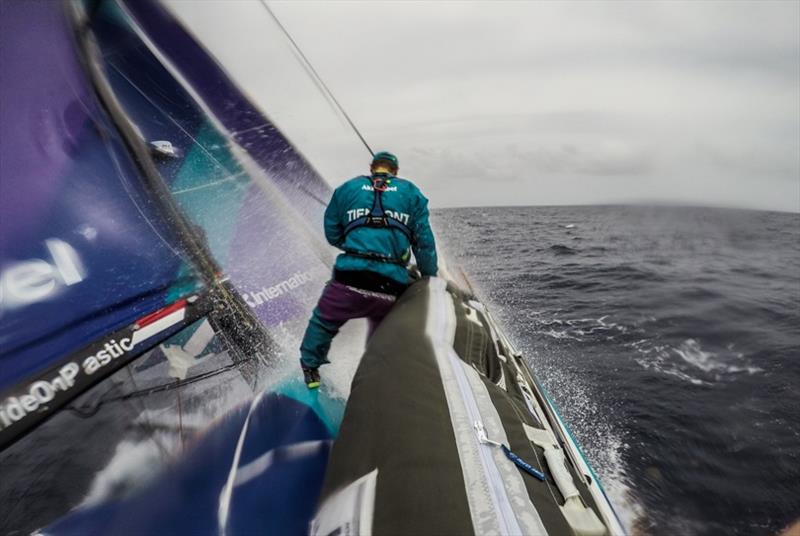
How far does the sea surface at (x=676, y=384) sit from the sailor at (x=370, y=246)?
8.41 feet

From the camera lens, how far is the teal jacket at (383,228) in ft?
7.27

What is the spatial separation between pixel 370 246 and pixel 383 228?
139 mm

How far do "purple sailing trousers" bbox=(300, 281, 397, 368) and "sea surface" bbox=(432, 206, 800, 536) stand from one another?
8.17ft

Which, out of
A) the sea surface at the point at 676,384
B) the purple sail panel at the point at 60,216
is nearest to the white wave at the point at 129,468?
the purple sail panel at the point at 60,216

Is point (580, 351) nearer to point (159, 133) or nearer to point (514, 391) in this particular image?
point (514, 391)

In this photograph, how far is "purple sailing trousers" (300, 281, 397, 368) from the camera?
88.9 inches

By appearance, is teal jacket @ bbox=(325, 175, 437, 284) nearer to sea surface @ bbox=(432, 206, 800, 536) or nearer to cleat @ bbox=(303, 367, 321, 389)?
cleat @ bbox=(303, 367, 321, 389)

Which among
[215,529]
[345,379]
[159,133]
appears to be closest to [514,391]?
[345,379]

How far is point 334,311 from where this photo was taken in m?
2.28

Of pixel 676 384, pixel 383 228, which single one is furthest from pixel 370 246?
pixel 676 384

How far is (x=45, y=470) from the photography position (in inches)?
73.0

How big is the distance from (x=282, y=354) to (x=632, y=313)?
707 centimetres

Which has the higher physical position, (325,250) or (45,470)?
(325,250)

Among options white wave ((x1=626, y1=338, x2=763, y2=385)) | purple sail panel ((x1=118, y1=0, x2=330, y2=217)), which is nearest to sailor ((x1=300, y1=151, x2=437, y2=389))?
purple sail panel ((x1=118, y1=0, x2=330, y2=217))
